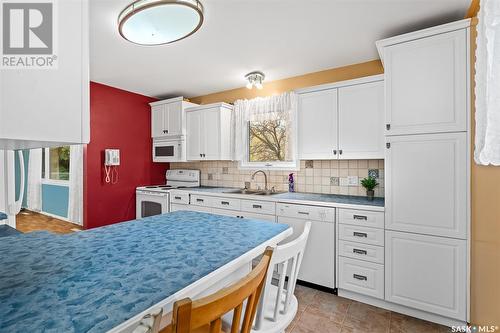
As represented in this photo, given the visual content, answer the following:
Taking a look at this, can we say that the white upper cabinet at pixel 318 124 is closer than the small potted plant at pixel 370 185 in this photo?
No

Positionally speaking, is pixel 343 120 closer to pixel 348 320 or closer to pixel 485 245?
pixel 485 245

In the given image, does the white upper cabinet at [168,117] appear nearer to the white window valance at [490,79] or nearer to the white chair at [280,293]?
the white chair at [280,293]

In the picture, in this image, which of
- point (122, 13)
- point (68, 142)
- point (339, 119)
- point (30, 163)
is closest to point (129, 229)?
point (68, 142)

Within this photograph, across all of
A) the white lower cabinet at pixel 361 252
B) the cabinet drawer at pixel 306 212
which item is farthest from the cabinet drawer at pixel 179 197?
the white lower cabinet at pixel 361 252

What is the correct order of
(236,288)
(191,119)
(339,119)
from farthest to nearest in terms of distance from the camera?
(191,119), (339,119), (236,288)

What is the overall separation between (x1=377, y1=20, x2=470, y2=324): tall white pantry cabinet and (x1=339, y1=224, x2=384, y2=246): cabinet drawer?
0.06 m

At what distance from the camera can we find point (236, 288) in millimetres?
649

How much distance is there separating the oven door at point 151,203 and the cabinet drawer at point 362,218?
242 centimetres

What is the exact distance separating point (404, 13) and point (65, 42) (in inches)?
91.3

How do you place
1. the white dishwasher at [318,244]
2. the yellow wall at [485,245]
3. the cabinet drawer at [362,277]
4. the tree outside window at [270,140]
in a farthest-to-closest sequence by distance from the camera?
1. the tree outside window at [270,140]
2. the white dishwasher at [318,244]
3. the cabinet drawer at [362,277]
4. the yellow wall at [485,245]

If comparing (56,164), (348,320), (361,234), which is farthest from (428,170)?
(56,164)

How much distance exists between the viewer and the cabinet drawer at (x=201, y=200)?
127 inches

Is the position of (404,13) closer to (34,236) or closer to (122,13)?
(122,13)

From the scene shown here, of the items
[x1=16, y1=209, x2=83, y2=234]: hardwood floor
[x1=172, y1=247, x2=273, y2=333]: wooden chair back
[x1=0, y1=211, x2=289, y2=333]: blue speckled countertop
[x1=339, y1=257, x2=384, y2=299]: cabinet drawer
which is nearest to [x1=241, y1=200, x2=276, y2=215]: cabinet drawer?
[x1=339, y1=257, x2=384, y2=299]: cabinet drawer
